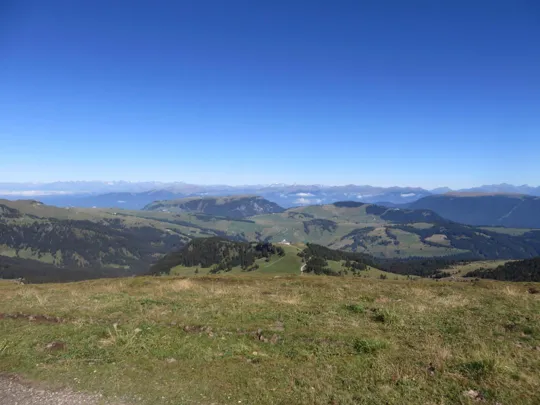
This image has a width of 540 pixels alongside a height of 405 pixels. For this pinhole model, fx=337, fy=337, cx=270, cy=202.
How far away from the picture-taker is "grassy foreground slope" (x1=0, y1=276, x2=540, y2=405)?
36.3 ft

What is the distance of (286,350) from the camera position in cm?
1460

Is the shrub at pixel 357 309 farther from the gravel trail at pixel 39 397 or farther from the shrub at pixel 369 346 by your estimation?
the gravel trail at pixel 39 397

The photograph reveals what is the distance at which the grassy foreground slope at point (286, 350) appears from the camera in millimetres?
11076

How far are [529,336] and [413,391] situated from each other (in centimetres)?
891

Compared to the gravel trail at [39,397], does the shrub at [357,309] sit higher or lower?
lower

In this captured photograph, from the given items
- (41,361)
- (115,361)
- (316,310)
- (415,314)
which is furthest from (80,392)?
(415,314)

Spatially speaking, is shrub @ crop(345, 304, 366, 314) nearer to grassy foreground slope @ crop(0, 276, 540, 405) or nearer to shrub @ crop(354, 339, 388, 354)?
grassy foreground slope @ crop(0, 276, 540, 405)

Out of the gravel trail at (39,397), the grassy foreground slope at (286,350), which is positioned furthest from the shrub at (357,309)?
the gravel trail at (39,397)

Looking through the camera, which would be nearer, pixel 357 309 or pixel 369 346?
pixel 369 346

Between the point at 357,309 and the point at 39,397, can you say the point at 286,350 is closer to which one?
the point at 357,309

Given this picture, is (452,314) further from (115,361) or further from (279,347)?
(115,361)

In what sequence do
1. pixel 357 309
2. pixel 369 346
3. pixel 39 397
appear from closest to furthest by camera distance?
pixel 39 397 < pixel 369 346 < pixel 357 309

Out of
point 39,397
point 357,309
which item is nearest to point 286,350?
point 357,309

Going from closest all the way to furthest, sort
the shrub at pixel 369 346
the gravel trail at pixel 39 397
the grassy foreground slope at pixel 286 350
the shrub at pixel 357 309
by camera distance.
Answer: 1. the gravel trail at pixel 39 397
2. the grassy foreground slope at pixel 286 350
3. the shrub at pixel 369 346
4. the shrub at pixel 357 309
